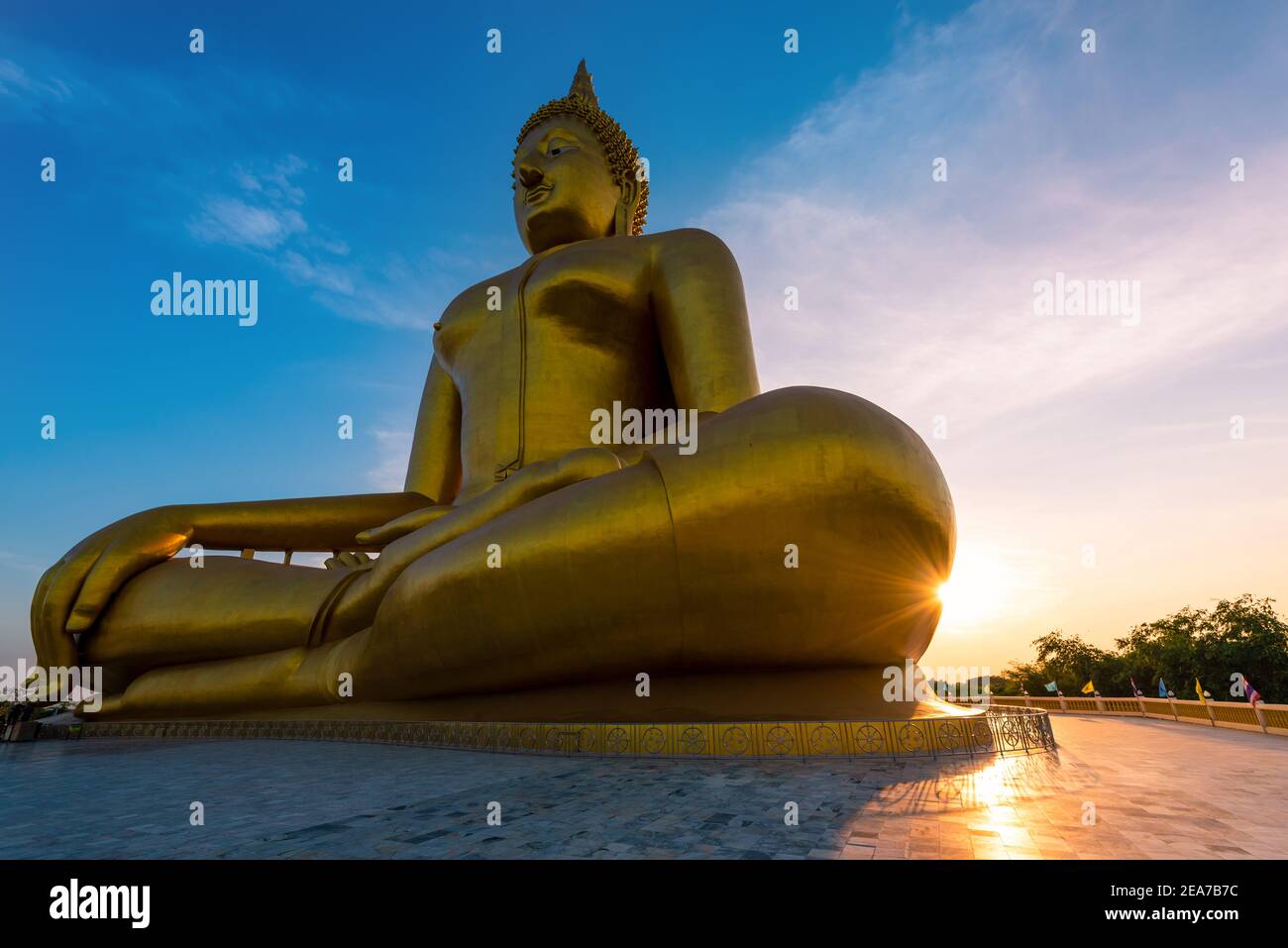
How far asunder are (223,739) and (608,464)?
4.39m

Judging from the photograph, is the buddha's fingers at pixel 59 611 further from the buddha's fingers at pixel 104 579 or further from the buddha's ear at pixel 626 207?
the buddha's ear at pixel 626 207

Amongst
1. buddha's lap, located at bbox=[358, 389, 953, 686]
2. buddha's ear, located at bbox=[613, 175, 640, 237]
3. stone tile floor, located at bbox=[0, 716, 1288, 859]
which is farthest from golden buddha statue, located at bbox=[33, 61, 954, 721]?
stone tile floor, located at bbox=[0, 716, 1288, 859]

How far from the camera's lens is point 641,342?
8.38m

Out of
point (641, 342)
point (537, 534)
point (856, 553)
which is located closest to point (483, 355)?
point (641, 342)

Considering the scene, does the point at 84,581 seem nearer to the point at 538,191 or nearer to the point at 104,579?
the point at 104,579

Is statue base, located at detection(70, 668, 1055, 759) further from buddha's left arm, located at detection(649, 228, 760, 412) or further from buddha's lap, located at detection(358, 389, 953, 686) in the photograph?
buddha's left arm, located at detection(649, 228, 760, 412)

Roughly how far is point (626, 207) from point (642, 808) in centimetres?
880

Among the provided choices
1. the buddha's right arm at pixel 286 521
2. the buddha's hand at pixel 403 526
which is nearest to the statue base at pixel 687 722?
the buddha's hand at pixel 403 526

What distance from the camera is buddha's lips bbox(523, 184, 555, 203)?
9359 mm

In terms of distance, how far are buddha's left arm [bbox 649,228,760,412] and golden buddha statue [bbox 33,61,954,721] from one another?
0.03 metres

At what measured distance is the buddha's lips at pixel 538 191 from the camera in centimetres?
936

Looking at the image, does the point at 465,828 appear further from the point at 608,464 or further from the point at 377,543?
the point at 377,543

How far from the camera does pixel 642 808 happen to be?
2842mm

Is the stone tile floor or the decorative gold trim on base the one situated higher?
the stone tile floor
